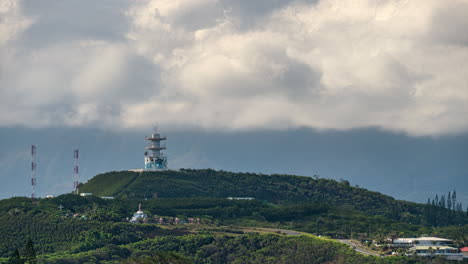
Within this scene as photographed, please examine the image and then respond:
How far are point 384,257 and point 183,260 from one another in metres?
65.7

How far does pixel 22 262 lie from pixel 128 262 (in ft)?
107

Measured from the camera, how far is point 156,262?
143m

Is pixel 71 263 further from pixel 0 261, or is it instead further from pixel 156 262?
pixel 156 262

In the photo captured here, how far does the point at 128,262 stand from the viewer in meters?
146

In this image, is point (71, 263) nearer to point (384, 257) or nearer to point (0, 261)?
point (0, 261)

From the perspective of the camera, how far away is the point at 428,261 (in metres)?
199

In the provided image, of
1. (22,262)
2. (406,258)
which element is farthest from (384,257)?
(22,262)

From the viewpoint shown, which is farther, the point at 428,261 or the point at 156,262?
the point at 428,261

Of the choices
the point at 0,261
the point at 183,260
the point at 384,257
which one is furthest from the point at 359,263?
the point at 0,261

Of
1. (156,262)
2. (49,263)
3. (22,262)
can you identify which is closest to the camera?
(156,262)

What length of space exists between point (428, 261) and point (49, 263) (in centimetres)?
8231

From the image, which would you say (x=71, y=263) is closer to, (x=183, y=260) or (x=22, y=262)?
(x=22, y=262)

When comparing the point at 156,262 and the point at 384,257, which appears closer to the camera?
the point at 156,262

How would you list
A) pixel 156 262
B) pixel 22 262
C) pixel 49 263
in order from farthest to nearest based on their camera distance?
pixel 49 263
pixel 22 262
pixel 156 262
